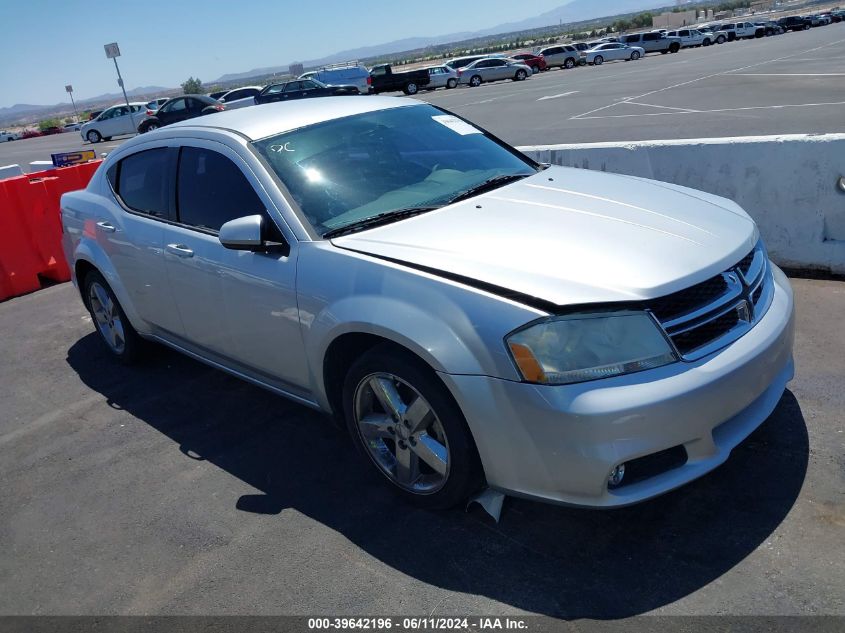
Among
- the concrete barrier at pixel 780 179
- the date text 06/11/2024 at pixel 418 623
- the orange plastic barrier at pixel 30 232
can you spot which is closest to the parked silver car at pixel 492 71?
the orange plastic barrier at pixel 30 232

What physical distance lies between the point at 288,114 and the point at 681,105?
652 inches

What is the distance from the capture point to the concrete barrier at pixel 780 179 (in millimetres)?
5438

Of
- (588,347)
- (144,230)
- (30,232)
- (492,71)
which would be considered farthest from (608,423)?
(492,71)

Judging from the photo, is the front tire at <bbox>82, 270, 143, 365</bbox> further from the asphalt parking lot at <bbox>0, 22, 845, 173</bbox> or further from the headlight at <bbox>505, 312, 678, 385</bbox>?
the asphalt parking lot at <bbox>0, 22, 845, 173</bbox>

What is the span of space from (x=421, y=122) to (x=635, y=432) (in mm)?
2515

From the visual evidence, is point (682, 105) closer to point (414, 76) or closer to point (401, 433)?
point (401, 433)

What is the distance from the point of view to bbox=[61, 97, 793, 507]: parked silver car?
272 cm

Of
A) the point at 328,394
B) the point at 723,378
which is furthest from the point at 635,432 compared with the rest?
the point at 328,394

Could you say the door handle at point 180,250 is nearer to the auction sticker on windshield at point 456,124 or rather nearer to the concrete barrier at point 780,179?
the auction sticker on windshield at point 456,124

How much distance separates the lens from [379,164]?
156 inches

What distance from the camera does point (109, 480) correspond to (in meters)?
4.06

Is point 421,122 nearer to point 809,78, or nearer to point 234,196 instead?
point 234,196

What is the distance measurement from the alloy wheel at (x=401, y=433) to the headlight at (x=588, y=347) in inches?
20.8

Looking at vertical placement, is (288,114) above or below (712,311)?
above
